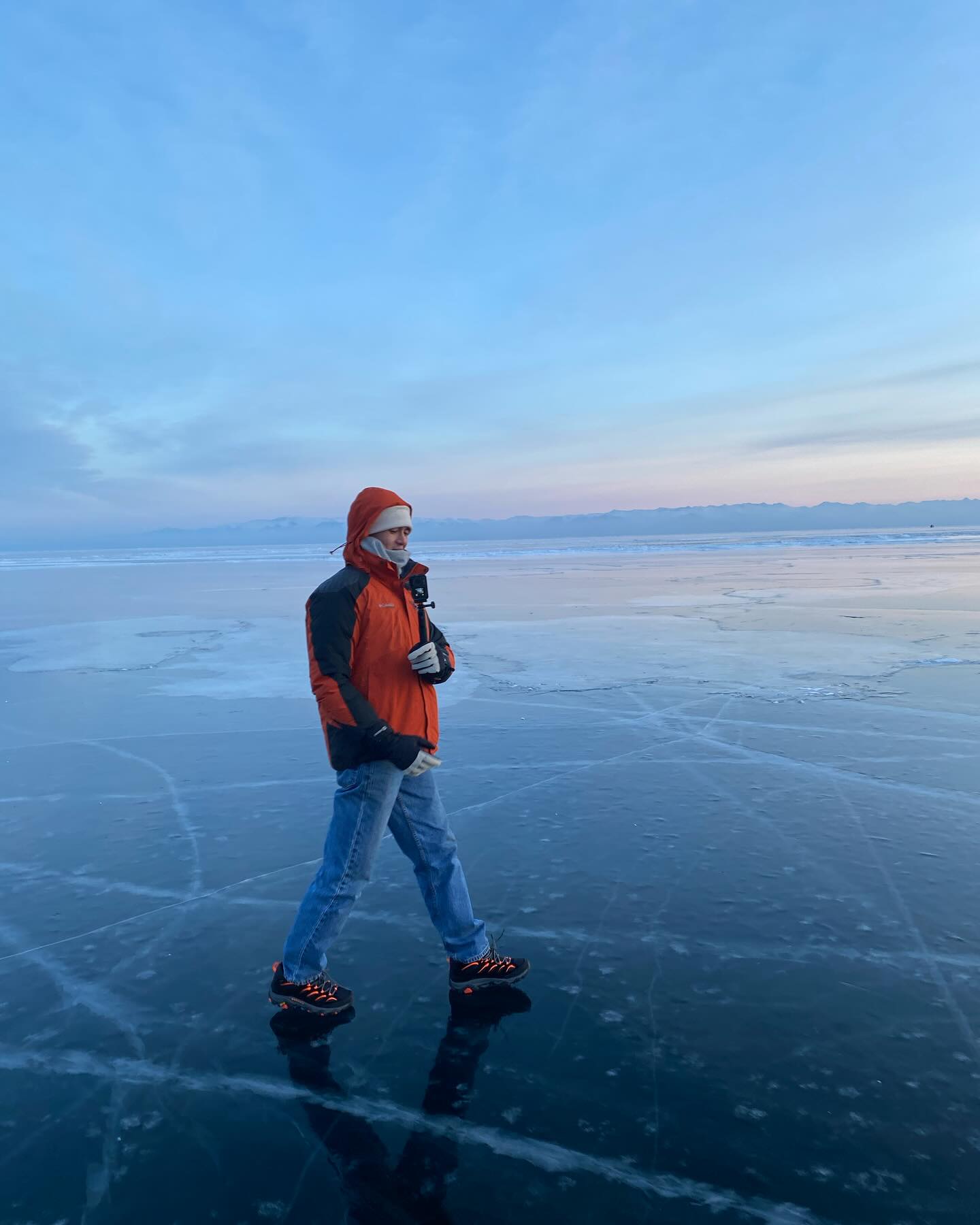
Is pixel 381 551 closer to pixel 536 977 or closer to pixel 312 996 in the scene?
pixel 312 996

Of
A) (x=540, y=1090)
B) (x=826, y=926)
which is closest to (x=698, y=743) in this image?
(x=826, y=926)

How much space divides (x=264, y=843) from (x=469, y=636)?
8.17 metres

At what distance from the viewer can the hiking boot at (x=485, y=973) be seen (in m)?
3.03

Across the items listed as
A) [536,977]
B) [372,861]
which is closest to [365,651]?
[372,861]

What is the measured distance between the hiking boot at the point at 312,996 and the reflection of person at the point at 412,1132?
4 cm

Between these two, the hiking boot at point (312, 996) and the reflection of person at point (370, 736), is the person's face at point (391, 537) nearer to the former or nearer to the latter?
the reflection of person at point (370, 736)

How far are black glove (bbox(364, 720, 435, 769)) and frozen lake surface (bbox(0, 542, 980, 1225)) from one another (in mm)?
973

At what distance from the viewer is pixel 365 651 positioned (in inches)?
114

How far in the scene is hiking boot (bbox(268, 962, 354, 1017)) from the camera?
2895 millimetres

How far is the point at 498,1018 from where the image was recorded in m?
2.94

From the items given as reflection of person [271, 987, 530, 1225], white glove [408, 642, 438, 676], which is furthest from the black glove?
reflection of person [271, 987, 530, 1225]

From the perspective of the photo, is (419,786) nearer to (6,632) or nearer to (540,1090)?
(540,1090)

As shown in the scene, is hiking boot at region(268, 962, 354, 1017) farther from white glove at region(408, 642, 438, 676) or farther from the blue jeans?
white glove at region(408, 642, 438, 676)

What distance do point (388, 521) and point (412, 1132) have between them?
1.96 metres
